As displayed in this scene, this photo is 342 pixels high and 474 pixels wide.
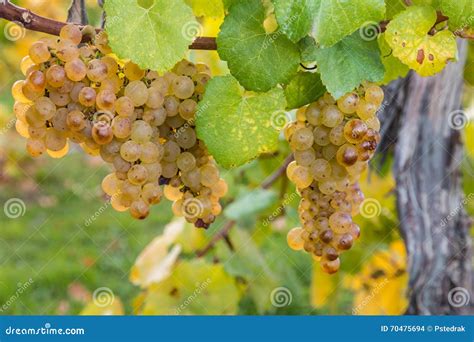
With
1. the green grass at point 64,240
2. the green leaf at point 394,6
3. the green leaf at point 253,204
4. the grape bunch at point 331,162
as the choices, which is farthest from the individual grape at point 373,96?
the green grass at point 64,240

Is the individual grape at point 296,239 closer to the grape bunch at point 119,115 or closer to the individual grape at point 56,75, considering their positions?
the grape bunch at point 119,115

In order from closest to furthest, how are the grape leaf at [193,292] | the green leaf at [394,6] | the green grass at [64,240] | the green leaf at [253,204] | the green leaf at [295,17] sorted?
the green leaf at [295,17]
the green leaf at [394,6]
the grape leaf at [193,292]
the green leaf at [253,204]
the green grass at [64,240]

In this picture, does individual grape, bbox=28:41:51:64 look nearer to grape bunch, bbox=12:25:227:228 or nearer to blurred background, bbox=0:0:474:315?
grape bunch, bbox=12:25:227:228

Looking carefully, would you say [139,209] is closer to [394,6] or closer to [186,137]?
A: [186,137]

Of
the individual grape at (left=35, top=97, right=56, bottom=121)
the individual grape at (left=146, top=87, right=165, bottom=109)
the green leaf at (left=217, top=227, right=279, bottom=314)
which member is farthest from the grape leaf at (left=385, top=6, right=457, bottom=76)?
the green leaf at (left=217, top=227, right=279, bottom=314)

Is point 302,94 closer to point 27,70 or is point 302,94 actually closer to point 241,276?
point 27,70

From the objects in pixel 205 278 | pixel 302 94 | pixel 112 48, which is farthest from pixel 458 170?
pixel 112 48
